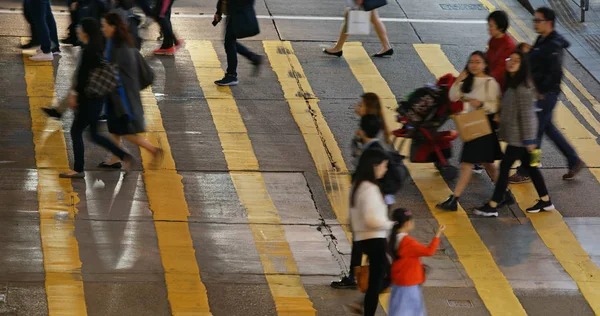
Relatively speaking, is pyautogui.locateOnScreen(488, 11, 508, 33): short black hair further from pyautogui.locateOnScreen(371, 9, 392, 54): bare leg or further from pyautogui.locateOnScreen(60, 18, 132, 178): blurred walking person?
pyautogui.locateOnScreen(60, 18, 132, 178): blurred walking person

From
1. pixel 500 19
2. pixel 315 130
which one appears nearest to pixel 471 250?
pixel 500 19

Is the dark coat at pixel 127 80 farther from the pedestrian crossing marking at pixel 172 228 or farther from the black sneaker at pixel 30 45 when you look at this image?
the black sneaker at pixel 30 45

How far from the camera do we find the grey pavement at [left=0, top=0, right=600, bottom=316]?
976 cm

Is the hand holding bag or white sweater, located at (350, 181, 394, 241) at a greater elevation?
white sweater, located at (350, 181, 394, 241)

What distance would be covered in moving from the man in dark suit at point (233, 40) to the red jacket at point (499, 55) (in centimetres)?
350

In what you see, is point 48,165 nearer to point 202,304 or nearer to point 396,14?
point 202,304

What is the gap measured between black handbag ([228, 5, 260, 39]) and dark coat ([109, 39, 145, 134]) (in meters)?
2.95

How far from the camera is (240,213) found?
11.4m

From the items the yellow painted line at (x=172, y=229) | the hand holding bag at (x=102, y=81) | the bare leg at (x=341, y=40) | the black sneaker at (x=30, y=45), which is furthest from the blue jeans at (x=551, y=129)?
the black sneaker at (x=30, y=45)

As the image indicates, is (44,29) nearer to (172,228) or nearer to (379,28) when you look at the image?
(379,28)

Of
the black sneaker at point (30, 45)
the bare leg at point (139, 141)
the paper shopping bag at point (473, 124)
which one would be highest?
the paper shopping bag at point (473, 124)

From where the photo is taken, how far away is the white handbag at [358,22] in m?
15.6

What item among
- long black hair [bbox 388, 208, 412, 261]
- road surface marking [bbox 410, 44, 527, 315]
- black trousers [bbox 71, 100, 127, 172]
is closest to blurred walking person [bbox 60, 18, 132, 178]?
black trousers [bbox 71, 100, 127, 172]

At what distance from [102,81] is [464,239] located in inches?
157
